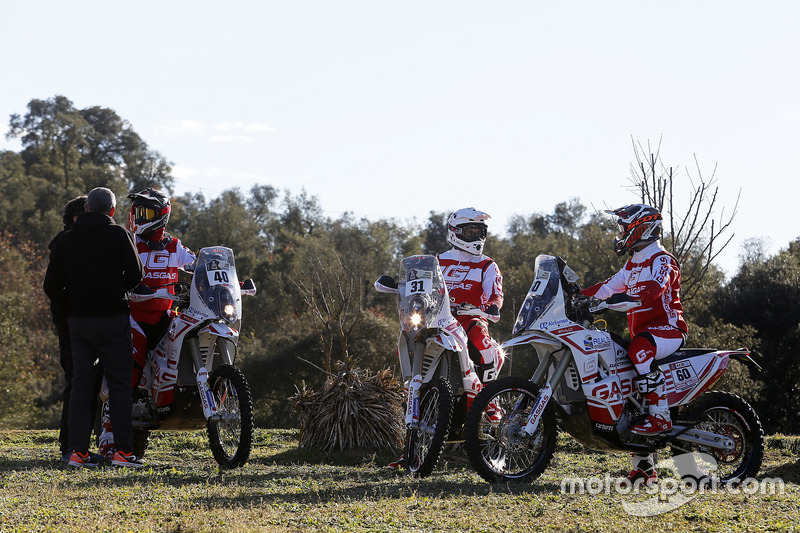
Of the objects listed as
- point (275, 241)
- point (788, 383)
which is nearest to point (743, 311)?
point (788, 383)

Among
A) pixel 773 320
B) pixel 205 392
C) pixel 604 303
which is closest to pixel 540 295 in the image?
pixel 604 303

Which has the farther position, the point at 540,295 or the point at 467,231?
the point at 467,231

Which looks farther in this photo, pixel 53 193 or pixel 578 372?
pixel 53 193

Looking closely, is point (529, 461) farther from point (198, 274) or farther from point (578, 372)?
point (198, 274)

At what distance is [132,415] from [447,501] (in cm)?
360

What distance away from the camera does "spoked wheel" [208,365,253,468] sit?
727 cm

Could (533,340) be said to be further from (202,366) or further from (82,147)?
(82,147)

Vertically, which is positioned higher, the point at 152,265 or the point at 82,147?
the point at 82,147

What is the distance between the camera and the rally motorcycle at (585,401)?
680cm

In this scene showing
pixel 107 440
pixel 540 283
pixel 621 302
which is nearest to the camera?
pixel 621 302

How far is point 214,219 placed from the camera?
49.2m

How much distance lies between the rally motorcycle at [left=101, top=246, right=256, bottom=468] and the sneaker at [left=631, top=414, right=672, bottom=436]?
10.5 ft

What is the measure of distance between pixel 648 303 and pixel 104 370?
461 centimetres

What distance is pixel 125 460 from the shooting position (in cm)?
753
